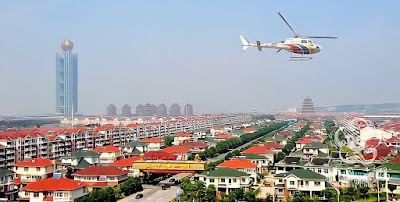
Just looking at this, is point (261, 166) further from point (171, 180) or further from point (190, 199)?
point (190, 199)

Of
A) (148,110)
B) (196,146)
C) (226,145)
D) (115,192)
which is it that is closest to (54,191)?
(115,192)

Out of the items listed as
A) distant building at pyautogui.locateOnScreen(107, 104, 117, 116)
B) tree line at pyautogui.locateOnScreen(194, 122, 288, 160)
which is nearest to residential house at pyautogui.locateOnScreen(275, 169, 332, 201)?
tree line at pyautogui.locateOnScreen(194, 122, 288, 160)

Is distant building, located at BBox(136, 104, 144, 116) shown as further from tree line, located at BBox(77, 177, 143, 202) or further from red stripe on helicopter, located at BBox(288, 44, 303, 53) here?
red stripe on helicopter, located at BBox(288, 44, 303, 53)

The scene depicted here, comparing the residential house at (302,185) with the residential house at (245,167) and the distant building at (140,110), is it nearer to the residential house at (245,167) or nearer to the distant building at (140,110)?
the residential house at (245,167)

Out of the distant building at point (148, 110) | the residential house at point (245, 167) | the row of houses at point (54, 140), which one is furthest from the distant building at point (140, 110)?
the residential house at point (245, 167)

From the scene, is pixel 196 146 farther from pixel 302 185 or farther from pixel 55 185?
pixel 55 185

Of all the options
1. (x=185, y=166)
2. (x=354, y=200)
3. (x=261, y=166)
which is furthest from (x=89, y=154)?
(x=354, y=200)
